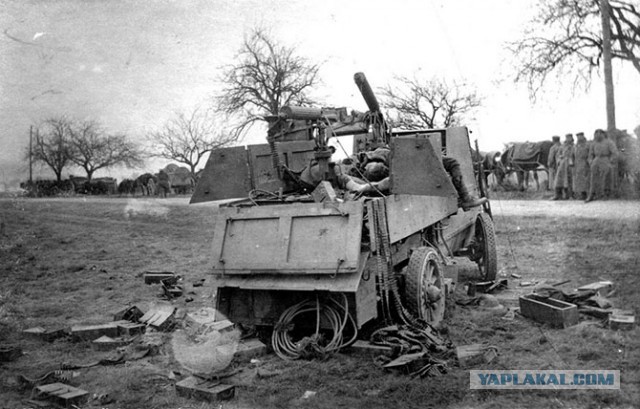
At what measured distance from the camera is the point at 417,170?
18.7 ft

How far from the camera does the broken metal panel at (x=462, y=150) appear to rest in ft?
27.8

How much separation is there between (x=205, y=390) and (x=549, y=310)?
147 inches

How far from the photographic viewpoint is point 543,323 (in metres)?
6.23

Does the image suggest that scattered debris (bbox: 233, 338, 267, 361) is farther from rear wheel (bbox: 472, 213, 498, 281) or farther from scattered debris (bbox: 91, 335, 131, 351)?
rear wheel (bbox: 472, 213, 498, 281)

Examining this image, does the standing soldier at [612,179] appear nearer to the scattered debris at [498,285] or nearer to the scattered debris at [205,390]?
the scattered debris at [498,285]

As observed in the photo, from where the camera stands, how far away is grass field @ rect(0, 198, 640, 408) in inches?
177

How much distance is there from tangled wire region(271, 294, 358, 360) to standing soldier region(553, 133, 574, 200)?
11.4m

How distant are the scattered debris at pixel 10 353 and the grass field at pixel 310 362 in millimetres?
70

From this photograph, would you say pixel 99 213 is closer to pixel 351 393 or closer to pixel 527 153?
pixel 527 153

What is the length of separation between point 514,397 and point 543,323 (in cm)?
221

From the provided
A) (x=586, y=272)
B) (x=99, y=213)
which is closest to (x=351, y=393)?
(x=586, y=272)

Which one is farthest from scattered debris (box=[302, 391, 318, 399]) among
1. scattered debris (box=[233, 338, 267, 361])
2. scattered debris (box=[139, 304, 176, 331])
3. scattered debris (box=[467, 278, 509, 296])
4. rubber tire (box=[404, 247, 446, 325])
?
scattered debris (box=[467, 278, 509, 296])

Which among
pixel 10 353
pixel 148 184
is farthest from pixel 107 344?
pixel 148 184

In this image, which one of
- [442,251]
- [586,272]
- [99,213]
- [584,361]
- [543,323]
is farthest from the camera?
[99,213]
